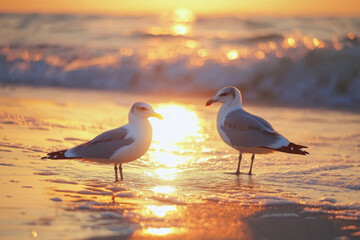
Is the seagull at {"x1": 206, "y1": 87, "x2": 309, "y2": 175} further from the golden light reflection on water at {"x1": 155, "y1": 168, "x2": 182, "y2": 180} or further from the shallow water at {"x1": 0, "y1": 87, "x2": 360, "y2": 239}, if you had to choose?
the golden light reflection on water at {"x1": 155, "y1": 168, "x2": 182, "y2": 180}

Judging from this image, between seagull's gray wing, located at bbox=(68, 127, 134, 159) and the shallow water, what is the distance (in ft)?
0.82

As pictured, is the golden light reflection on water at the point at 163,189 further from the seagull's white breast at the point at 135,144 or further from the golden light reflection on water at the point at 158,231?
the golden light reflection on water at the point at 158,231

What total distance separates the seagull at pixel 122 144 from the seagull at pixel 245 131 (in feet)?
3.50

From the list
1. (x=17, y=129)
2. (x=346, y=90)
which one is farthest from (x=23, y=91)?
(x=346, y=90)

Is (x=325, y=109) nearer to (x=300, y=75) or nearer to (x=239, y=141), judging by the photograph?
(x=300, y=75)

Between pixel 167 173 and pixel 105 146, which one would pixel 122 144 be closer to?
pixel 105 146

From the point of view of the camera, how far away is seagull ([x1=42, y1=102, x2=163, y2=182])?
5.73 meters

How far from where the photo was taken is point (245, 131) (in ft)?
21.0

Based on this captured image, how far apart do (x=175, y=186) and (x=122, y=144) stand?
647 mm

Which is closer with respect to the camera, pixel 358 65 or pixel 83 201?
pixel 83 201

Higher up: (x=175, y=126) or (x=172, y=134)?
(x=175, y=126)

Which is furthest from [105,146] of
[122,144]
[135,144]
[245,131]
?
[245,131]

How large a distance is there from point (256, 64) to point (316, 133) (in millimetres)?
6468

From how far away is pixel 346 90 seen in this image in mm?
13703
